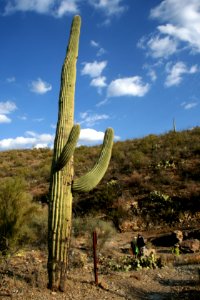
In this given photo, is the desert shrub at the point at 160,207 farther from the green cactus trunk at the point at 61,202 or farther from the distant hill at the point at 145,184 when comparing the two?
the green cactus trunk at the point at 61,202

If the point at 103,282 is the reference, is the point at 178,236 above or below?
above

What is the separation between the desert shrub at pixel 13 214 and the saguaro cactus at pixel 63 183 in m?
3.63

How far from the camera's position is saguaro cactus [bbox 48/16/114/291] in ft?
25.1

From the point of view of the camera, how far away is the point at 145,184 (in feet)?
63.1

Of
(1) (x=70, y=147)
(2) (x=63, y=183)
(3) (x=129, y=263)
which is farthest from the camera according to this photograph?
(3) (x=129, y=263)

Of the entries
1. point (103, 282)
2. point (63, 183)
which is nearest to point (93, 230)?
point (103, 282)

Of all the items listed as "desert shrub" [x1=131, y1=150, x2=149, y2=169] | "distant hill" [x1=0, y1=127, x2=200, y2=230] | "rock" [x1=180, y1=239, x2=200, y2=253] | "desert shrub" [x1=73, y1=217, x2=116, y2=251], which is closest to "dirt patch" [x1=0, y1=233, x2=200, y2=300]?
"rock" [x1=180, y1=239, x2=200, y2=253]

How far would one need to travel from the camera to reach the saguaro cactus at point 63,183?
765 cm

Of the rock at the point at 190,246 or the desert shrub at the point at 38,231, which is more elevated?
the desert shrub at the point at 38,231

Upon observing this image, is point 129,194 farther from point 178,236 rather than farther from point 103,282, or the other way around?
point 103,282

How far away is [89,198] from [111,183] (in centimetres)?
152

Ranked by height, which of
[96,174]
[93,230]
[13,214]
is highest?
[96,174]

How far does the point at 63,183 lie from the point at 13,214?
483cm

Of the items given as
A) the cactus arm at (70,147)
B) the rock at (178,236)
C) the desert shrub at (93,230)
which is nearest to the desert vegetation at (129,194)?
the desert shrub at (93,230)
